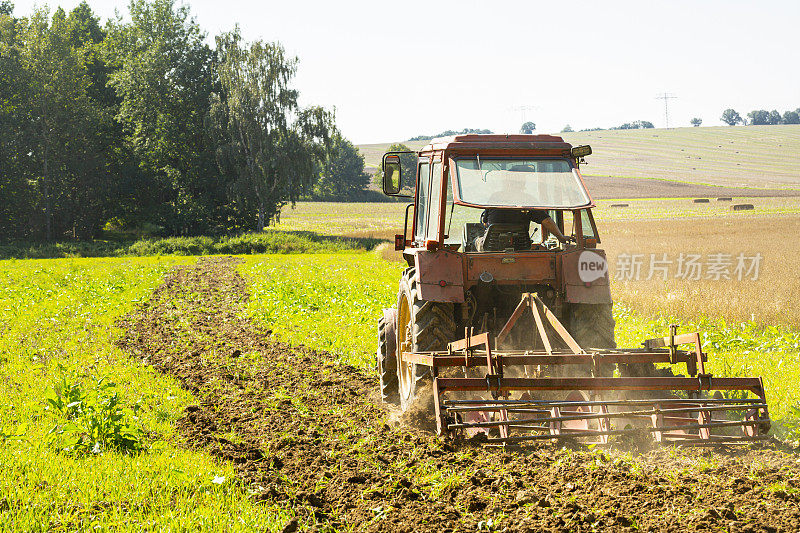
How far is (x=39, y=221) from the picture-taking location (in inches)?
1725

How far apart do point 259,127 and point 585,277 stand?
40.4m

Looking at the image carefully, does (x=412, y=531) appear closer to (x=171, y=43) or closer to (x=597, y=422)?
(x=597, y=422)

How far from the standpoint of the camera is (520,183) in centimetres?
690

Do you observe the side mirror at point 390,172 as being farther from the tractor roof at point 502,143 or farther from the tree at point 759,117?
the tree at point 759,117

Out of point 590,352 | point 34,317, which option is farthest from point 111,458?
point 34,317

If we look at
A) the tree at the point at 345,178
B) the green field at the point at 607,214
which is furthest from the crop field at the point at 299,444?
the tree at the point at 345,178

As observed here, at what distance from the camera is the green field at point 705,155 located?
72.2m

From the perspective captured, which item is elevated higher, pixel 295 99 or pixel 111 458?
pixel 295 99

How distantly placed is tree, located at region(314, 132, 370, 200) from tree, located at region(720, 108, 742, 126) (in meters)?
86.0

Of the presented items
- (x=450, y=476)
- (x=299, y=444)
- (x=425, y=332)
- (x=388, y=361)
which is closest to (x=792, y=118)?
(x=388, y=361)

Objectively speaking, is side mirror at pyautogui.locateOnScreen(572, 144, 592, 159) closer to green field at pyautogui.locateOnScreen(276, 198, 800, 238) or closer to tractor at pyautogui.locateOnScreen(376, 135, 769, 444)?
tractor at pyautogui.locateOnScreen(376, 135, 769, 444)

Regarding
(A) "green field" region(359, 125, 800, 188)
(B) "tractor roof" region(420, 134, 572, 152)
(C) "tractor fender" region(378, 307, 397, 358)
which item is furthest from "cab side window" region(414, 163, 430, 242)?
(A) "green field" region(359, 125, 800, 188)

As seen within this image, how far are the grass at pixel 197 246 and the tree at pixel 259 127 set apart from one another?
13.2 ft

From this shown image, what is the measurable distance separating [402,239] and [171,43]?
42.5 metres
